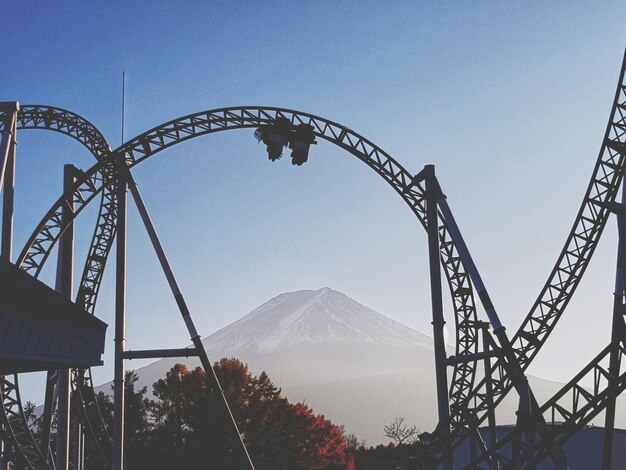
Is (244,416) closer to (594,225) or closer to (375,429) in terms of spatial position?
(594,225)

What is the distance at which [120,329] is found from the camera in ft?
47.1

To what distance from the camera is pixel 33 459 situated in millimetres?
14422

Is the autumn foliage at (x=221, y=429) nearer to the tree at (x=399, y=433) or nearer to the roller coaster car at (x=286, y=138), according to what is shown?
the tree at (x=399, y=433)

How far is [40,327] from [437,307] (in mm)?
8819

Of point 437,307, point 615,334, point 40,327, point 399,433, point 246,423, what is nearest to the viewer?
point 40,327

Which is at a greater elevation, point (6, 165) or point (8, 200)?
point (6, 165)

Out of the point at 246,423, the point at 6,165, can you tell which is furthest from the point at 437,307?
the point at 246,423

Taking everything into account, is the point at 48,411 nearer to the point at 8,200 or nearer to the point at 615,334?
the point at 8,200

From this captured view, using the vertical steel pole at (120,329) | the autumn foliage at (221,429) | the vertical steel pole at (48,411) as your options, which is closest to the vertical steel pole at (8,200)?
the vertical steel pole at (120,329)

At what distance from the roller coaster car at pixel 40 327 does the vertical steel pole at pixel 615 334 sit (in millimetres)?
7990

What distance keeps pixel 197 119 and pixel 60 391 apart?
7297 mm

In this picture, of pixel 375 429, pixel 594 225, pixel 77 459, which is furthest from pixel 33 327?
pixel 375 429

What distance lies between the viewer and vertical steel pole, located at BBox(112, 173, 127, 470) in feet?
45.0

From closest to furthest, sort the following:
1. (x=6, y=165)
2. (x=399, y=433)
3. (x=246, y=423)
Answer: (x=6, y=165) → (x=246, y=423) → (x=399, y=433)
